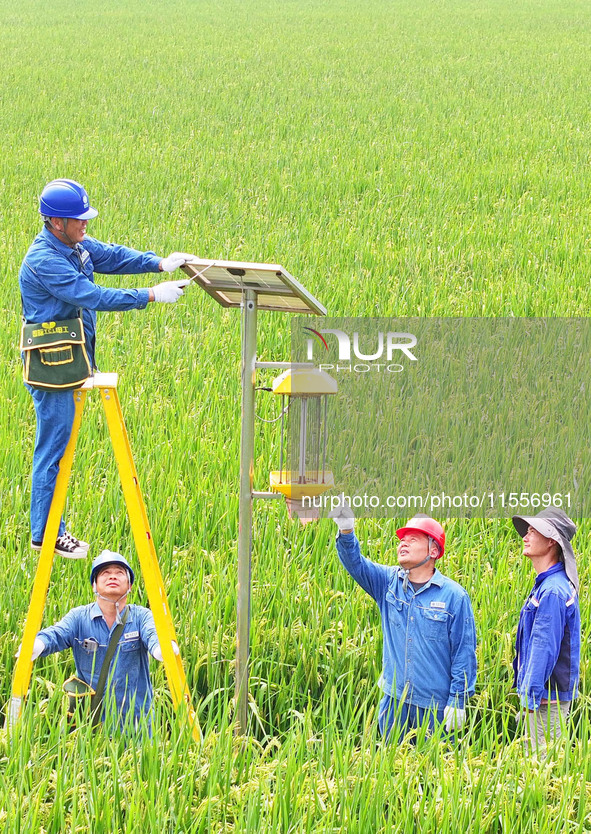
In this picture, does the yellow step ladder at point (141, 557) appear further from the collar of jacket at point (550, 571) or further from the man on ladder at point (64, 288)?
the collar of jacket at point (550, 571)

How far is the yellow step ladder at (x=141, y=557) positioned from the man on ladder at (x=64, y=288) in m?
0.12

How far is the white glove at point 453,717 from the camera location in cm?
274

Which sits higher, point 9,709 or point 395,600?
point 395,600

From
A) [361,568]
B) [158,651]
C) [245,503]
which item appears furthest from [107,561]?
[361,568]

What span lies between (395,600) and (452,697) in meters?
0.33

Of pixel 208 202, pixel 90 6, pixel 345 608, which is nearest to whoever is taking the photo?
pixel 345 608

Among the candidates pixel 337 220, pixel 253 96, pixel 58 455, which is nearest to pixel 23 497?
pixel 58 455

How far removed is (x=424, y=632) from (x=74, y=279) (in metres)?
1.45

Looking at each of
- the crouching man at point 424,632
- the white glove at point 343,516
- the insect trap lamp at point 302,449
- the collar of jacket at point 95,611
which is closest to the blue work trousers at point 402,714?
the crouching man at point 424,632

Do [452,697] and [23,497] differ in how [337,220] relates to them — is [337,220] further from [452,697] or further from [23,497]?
[452,697]

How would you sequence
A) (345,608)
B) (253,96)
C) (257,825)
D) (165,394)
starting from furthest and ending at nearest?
1. (253,96)
2. (165,394)
3. (345,608)
4. (257,825)

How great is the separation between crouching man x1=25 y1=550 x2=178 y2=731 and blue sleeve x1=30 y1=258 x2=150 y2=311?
76cm

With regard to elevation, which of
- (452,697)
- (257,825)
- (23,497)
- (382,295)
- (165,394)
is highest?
(382,295)

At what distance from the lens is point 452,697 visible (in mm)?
2861
